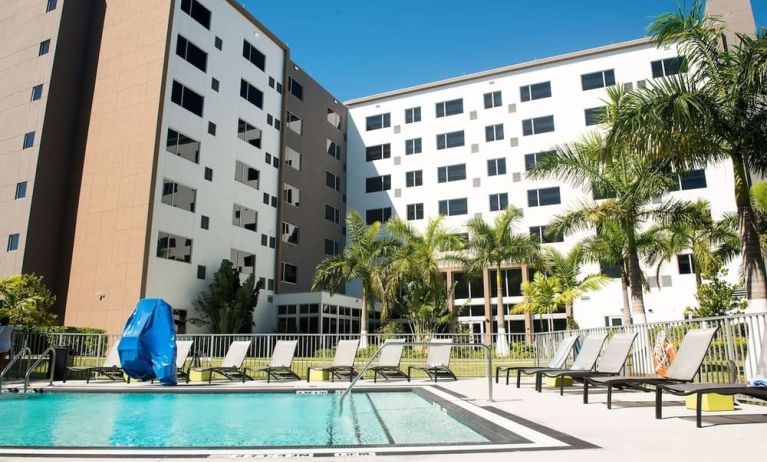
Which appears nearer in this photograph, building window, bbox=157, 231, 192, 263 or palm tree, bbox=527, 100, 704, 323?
palm tree, bbox=527, 100, 704, 323

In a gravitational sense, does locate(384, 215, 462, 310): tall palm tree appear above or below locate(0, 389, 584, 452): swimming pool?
above

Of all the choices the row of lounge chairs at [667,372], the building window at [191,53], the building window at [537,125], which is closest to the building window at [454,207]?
the building window at [537,125]

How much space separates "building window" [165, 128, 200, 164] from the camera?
25688 millimetres

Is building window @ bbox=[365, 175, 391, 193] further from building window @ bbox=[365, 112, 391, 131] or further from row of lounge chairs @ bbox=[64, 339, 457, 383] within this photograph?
row of lounge chairs @ bbox=[64, 339, 457, 383]

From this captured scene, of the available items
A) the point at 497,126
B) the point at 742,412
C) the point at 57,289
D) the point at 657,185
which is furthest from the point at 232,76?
the point at 742,412

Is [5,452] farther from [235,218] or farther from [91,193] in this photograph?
[235,218]

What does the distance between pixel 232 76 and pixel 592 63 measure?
75.7 ft

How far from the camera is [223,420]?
836cm

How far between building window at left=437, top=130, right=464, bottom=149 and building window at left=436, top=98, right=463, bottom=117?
5.15 feet

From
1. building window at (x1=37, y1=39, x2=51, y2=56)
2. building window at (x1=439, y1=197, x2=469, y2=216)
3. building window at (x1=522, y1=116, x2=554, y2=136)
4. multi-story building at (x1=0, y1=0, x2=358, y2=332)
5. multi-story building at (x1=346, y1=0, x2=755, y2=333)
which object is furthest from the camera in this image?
building window at (x1=439, y1=197, x2=469, y2=216)

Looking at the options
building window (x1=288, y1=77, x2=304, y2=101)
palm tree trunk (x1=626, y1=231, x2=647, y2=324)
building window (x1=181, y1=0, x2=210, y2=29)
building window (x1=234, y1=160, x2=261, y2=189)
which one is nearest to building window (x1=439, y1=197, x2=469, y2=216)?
building window (x1=288, y1=77, x2=304, y2=101)

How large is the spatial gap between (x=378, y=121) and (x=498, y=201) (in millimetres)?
11805

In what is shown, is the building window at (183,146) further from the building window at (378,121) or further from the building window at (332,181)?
the building window at (378,121)

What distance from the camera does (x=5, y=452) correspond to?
4.80 m
